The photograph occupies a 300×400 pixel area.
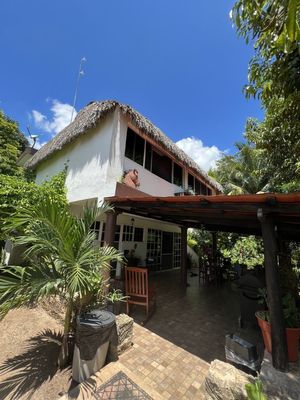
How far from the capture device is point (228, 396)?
7.13ft

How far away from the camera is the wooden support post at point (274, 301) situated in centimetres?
247

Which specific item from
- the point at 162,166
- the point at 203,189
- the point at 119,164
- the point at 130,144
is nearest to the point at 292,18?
the point at 119,164

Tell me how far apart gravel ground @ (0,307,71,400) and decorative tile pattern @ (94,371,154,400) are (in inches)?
22.3

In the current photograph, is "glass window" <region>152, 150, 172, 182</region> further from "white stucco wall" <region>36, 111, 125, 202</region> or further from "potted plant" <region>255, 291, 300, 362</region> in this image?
"potted plant" <region>255, 291, 300, 362</region>

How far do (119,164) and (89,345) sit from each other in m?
5.01

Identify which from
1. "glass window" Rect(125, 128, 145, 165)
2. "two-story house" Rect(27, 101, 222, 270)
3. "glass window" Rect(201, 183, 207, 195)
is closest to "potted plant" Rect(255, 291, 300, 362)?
"two-story house" Rect(27, 101, 222, 270)

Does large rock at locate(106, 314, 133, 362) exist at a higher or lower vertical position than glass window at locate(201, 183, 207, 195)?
lower

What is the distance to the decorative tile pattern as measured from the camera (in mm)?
2500

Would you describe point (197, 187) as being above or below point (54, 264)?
above

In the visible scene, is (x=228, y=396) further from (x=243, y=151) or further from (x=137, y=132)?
(x=243, y=151)

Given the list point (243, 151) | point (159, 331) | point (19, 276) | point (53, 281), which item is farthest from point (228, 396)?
point (243, 151)

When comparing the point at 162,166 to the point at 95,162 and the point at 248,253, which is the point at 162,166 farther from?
the point at 248,253

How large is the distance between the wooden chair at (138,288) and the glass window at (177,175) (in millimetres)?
6002

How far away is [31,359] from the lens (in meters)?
3.26
